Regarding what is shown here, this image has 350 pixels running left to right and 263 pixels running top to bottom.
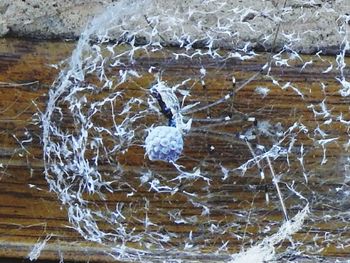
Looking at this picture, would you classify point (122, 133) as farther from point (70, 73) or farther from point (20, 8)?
point (20, 8)

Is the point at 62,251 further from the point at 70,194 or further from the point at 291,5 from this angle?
the point at 291,5

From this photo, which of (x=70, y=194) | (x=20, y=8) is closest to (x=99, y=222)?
(x=70, y=194)

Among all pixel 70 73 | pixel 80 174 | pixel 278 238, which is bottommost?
pixel 278 238

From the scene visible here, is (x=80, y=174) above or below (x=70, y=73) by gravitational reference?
below
